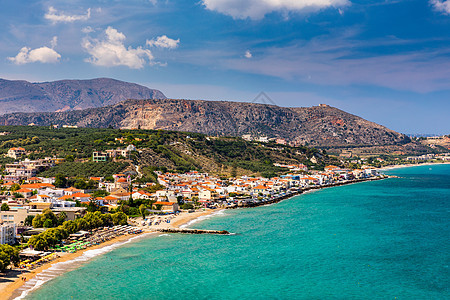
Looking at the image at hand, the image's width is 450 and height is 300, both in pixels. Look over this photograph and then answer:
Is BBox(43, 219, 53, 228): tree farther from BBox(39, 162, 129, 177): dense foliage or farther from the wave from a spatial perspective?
BBox(39, 162, 129, 177): dense foliage

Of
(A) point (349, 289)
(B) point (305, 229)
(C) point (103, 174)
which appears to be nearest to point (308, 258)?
(A) point (349, 289)

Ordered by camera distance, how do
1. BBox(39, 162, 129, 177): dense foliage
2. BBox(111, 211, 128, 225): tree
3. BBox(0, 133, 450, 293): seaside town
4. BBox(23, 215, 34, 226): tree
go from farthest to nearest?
BBox(39, 162, 129, 177): dense foliage, BBox(111, 211, 128, 225): tree, BBox(23, 215, 34, 226): tree, BBox(0, 133, 450, 293): seaside town

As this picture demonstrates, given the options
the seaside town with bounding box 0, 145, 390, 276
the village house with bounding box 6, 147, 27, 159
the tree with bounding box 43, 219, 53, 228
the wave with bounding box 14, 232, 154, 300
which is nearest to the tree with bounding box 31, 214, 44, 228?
the seaside town with bounding box 0, 145, 390, 276

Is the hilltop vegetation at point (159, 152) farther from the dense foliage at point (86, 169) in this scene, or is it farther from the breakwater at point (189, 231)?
the breakwater at point (189, 231)

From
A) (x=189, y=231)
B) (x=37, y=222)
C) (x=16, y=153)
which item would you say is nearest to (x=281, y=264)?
(x=189, y=231)

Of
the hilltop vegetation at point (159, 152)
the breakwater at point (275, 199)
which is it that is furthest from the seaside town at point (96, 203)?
the hilltop vegetation at point (159, 152)

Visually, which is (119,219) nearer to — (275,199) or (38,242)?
(38,242)
